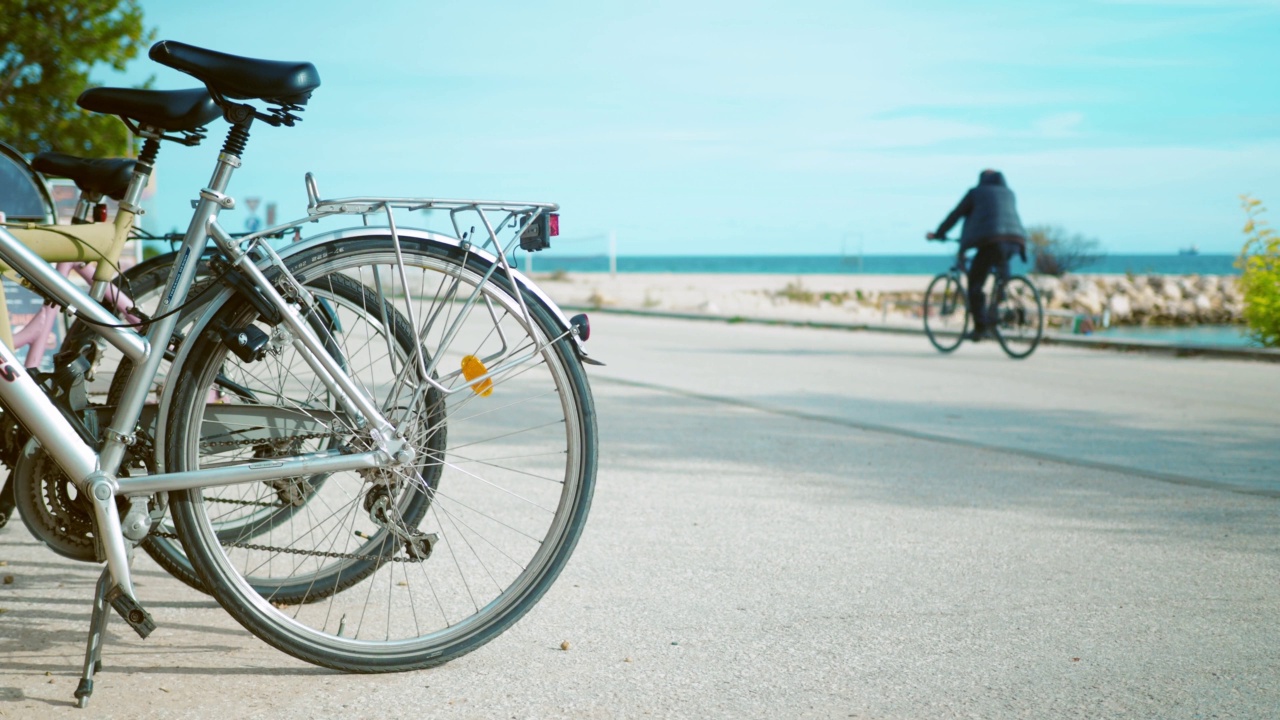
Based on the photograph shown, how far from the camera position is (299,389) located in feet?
10.6

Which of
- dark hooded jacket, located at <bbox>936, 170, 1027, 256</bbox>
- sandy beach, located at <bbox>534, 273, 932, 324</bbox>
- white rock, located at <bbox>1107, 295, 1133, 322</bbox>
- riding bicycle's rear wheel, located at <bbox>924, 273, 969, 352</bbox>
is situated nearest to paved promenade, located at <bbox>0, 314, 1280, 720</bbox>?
dark hooded jacket, located at <bbox>936, 170, 1027, 256</bbox>

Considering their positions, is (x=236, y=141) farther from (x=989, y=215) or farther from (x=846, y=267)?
(x=846, y=267)

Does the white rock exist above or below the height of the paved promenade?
above

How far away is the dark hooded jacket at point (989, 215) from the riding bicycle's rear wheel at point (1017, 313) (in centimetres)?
39

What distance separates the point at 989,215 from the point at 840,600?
10.1m

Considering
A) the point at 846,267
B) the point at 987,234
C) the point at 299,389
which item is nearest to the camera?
the point at 299,389

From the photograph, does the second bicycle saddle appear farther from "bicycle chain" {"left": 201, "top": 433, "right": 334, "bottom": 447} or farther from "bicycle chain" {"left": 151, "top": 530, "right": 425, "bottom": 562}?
"bicycle chain" {"left": 151, "top": 530, "right": 425, "bottom": 562}

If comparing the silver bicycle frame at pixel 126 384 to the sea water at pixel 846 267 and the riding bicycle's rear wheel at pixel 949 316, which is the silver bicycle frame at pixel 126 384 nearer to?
the riding bicycle's rear wheel at pixel 949 316

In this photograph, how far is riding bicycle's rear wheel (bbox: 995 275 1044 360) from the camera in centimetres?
1280

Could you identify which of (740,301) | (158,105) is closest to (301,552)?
(158,105)

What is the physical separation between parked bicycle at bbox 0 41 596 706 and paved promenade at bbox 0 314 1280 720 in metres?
0.20

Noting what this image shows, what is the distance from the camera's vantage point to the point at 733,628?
3.32m

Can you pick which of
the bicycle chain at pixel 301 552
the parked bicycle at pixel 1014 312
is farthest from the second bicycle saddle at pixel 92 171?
the parked bicycle at pixel 1014 312

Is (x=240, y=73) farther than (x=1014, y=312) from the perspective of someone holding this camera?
No
